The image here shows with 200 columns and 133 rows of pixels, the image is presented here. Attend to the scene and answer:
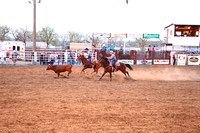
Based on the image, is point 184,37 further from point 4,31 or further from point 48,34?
point 4,31

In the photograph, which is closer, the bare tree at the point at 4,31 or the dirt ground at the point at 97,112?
the dirt ground at the point at 97,112

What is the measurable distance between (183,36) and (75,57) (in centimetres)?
1819

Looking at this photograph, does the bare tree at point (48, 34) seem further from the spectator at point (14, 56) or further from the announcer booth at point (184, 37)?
the announcer booth at point (184, 37)

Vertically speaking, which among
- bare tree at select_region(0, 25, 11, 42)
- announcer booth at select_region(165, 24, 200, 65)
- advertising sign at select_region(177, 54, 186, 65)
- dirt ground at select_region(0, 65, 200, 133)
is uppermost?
bare tree at select_region(0, 25, 11, 42)

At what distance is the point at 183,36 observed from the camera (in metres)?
30.5

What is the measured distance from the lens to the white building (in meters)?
30.3

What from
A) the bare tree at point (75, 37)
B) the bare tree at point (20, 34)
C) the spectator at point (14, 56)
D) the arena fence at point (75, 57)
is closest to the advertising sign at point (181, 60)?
the arena fence at point (75, 57)

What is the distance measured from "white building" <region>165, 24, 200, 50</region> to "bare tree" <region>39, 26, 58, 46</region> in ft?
83.6

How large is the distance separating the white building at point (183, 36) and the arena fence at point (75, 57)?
5881mm

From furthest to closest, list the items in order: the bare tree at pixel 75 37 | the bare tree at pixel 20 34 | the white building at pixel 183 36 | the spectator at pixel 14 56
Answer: the bare tree at pixel 75 37, the bare tree at pixel 20 34, the white building at pixel 183 36, the spectator at pixel 14 56

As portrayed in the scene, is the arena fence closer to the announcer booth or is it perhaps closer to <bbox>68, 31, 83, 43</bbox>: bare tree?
the announcer booth

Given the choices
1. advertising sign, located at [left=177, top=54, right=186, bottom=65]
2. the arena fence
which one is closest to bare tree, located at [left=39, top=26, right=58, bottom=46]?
the arena fence

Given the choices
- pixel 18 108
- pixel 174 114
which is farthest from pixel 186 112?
pixel 18 108

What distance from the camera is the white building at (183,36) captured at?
30.3m
